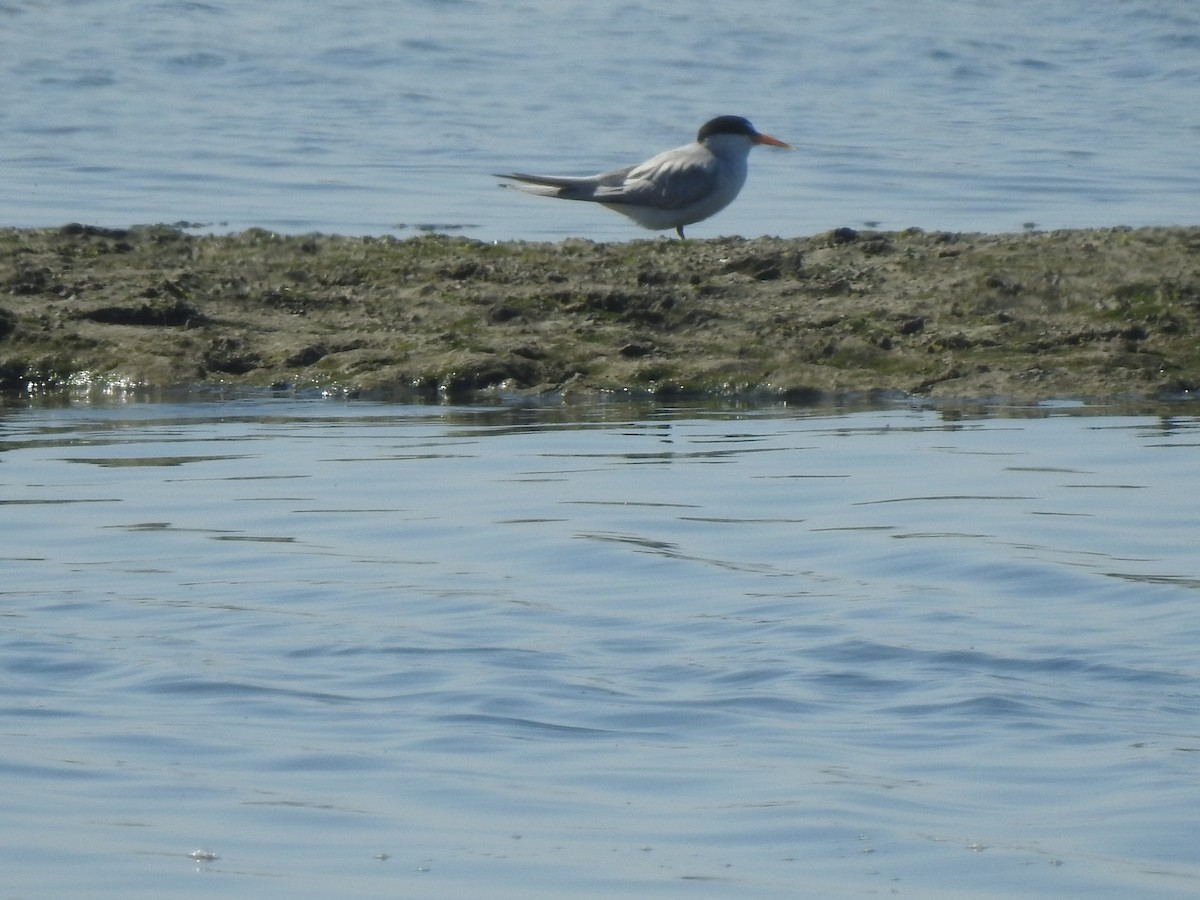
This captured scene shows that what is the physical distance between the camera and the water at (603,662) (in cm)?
395

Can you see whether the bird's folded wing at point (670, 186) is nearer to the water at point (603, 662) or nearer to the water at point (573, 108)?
the water at point (573, 108)

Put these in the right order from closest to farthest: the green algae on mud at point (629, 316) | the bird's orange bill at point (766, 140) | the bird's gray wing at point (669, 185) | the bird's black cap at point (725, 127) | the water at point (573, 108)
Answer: the green algae on mud at point (629, 316)
the bird's gray wing at point (669, 185)
the bird's black cap at point (725, 127)
the bird's orange bill at point (766, 140)
the water at point (573, 108)

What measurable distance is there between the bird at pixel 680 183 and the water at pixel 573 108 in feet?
1.08

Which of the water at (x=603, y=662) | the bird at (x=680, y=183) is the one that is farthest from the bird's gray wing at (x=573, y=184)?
the water at (x=603, y=662)

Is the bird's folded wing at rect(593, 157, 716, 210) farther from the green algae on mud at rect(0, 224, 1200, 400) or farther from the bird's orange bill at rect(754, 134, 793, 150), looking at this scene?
the green algae on mud at rect(0, 224, 1200, 400)

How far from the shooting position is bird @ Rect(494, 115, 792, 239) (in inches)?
483

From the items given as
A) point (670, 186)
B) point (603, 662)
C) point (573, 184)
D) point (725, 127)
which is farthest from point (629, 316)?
point (603, 662)

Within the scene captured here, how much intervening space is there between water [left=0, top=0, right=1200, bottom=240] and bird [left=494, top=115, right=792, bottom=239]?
33 cm

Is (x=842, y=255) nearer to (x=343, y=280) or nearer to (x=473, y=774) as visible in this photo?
(x=343, y=280)

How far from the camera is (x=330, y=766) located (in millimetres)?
4434

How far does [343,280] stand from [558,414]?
2.21 meters

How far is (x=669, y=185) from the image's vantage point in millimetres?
12250

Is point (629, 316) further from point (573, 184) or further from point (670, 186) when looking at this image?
point (573, 184)

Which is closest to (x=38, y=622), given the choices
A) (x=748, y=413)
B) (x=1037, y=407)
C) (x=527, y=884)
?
(x=527, y=884)
